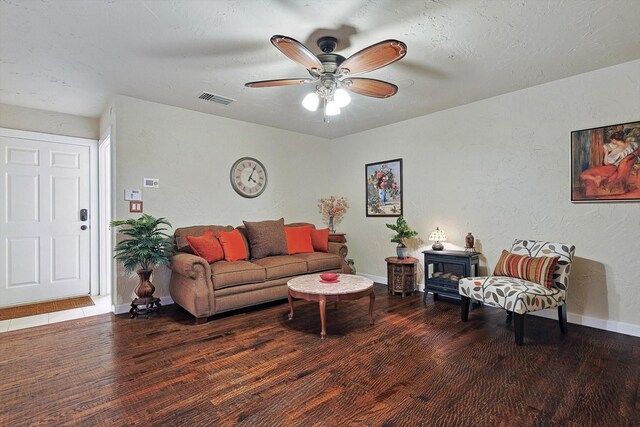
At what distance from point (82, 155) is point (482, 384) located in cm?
527

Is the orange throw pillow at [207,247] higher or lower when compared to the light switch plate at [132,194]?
lower

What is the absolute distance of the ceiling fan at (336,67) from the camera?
77.8 inches

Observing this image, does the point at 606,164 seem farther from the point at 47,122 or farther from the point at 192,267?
the point at 47,122

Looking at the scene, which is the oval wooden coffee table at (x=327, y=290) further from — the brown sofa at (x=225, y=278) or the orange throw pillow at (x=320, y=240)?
the orange throw pillow at (x=320, y=240)

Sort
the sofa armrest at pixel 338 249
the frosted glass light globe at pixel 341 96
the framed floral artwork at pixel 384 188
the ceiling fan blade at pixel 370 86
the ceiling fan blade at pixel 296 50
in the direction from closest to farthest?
1. the ceiling fan blade at pixel 296 50
2. the ceiling fan blade at pixel 370 86
3. the frosted glass light globe at pixel 341 96
4. the sofa armrest at pixel 338 249
5. the framed floral artwork at pixel 384 188

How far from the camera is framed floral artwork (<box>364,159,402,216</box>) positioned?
15.5ft

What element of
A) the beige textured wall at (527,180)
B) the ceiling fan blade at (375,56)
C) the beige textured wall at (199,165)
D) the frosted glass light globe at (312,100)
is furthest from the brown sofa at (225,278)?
the ceiling fan blade at (375,56)

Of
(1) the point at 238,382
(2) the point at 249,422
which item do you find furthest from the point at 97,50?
(2) the point at 249,422

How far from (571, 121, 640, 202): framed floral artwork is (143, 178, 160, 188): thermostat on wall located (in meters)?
4.57

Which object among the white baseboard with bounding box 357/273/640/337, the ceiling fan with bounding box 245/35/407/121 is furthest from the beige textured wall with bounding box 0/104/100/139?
the white baseboard with bounding box 357/273/640/337

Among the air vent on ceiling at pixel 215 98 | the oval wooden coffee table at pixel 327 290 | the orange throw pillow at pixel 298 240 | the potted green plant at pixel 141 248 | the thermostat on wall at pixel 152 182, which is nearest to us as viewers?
the oval wooden coffee table at pixel 327 290

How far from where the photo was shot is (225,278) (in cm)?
333

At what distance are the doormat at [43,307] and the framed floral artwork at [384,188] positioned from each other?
415 cm

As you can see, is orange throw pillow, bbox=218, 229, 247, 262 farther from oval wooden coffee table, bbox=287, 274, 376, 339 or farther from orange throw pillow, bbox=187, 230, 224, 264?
oval wooden coffee table, bbox=287, 274, 376, 339
